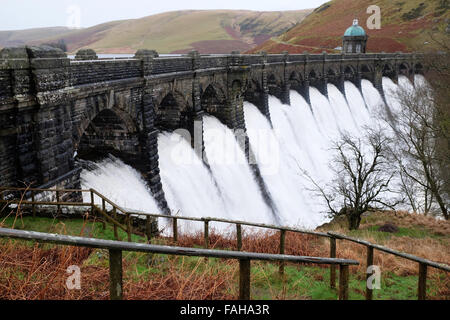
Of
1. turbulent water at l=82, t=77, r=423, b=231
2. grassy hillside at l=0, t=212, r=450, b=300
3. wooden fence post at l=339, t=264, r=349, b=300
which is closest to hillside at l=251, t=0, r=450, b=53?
turbulent water at l=82, t=77, r=423, b=231

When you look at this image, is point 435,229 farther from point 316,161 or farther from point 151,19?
point 151,19

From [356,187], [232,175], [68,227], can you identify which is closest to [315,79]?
[232,175]

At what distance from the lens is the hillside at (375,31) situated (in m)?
77.8

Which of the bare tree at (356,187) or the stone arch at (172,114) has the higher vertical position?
the stone arch at (172,114)

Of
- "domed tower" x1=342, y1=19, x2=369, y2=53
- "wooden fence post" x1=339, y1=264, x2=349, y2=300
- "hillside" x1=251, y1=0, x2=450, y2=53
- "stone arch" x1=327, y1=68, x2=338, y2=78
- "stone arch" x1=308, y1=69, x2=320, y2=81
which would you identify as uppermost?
"hillside" x1=251, y1=0, x2=450, y2=53

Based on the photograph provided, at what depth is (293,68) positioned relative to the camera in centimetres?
3644

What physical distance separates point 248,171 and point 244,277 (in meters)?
21.1

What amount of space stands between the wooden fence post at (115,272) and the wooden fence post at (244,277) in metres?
1.20

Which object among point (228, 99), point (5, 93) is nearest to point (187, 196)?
point (228, 99)

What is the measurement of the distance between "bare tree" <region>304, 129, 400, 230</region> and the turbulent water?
1.16 meters

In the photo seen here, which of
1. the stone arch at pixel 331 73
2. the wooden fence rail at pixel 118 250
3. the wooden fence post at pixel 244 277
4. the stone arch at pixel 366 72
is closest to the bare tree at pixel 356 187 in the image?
the stone arch at pixel 331 73

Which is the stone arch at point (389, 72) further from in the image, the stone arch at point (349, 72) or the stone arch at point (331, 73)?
the stone arch at point (331, 73)

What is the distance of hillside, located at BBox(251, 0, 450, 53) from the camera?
77.8m

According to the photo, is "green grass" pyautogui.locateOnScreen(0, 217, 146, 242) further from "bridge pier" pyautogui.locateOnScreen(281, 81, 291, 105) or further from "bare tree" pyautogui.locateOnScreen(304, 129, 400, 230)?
"bridge pier" pyautogui.locateOnScreen(281, 81, 291, 105)
